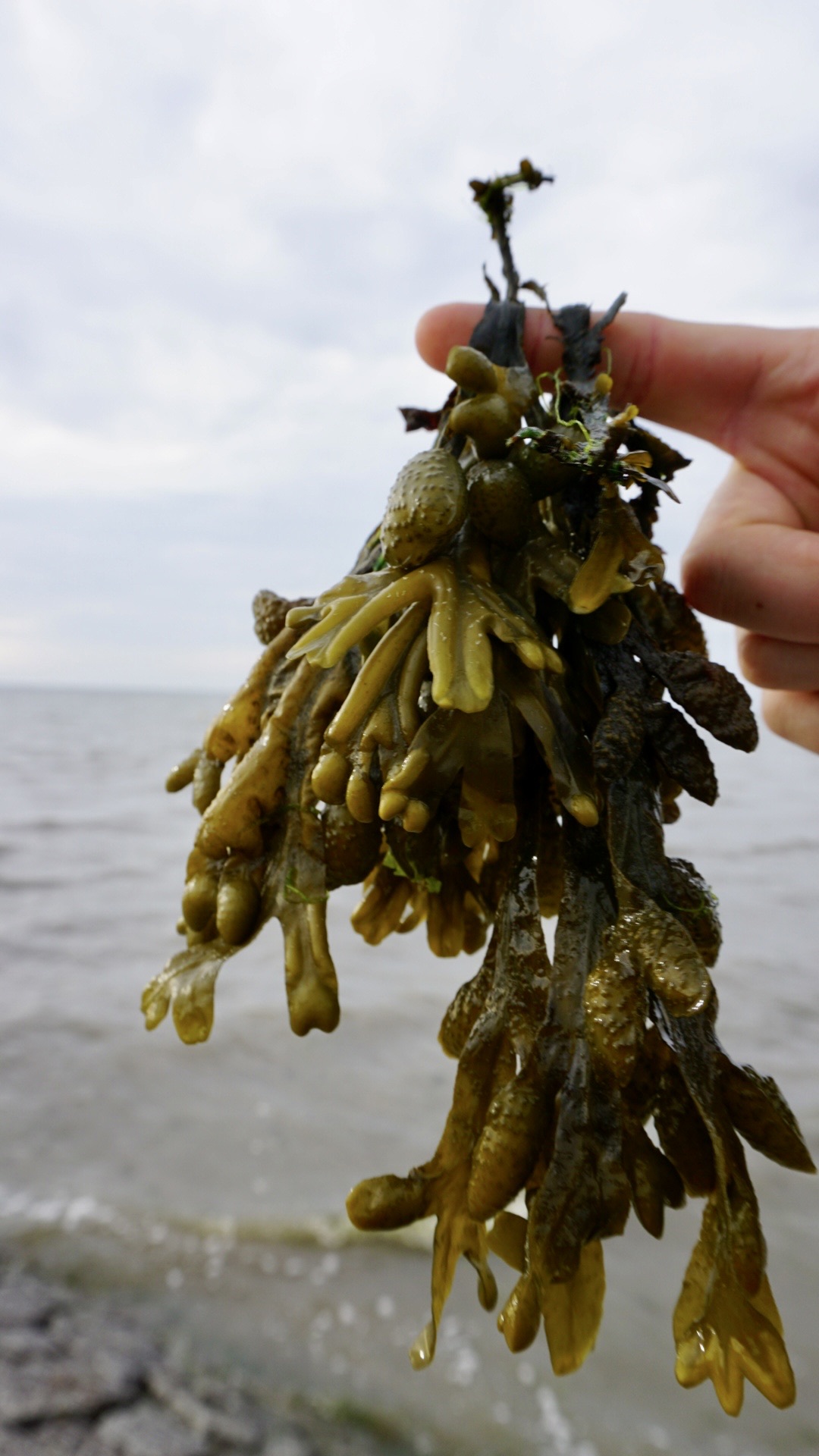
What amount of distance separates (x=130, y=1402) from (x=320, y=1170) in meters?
0.72

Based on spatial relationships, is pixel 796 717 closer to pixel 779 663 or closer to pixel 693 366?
pixel 779 663

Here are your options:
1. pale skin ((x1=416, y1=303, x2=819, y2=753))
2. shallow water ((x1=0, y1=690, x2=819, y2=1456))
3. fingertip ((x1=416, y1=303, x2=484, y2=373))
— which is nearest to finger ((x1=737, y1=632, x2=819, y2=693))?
pale skin ((x1=416, y1=303, x2=819, y2=753))

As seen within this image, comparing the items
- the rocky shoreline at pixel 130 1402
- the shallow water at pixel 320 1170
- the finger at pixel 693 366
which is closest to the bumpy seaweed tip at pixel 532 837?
the finger at pixel 693 366

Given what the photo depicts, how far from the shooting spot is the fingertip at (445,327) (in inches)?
46.7

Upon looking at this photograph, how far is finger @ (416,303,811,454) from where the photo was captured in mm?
1314

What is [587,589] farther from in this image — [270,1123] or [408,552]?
[270,1123]

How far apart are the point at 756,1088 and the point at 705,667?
344mm

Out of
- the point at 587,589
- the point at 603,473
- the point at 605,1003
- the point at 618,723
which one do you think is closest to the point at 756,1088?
the point at 605,1003

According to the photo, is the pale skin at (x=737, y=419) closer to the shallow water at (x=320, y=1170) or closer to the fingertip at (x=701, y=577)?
the fingertip at (x=701, y=577)

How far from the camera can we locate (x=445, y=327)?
1.20 m

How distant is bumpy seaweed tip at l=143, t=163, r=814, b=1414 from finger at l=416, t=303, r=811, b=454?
1.63 ft

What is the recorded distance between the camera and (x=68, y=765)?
9383 mm

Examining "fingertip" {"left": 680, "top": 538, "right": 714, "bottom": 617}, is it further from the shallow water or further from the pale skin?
the shallow water

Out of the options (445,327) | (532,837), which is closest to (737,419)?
(445,327)
